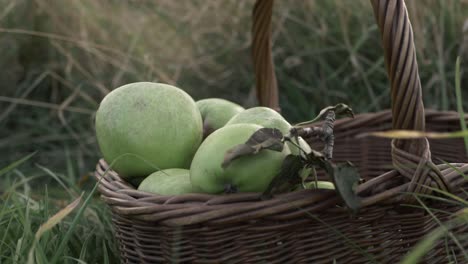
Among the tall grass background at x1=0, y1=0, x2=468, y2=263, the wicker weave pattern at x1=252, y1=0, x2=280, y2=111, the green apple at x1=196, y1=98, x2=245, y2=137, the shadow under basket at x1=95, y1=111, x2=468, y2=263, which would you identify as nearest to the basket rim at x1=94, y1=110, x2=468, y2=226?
the shadow under basket at x1=95, y1=111, x2=468, y2=263

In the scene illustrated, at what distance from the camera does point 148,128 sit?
108cm

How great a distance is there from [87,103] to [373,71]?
1034mm

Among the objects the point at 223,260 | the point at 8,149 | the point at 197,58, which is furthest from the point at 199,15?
the point at 223,260

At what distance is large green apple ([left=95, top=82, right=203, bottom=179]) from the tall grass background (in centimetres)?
68

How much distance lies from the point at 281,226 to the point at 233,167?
106 millimetres

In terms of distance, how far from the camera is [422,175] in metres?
A: 0.91

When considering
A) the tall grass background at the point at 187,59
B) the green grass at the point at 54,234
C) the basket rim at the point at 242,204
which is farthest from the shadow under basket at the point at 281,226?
the tall grass background at the point at 187,59

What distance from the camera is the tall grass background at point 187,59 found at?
2068 millimetres

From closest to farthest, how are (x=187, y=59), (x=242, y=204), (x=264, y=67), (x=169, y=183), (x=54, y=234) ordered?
(x=242, y=204)
(x=169, y=183)
(x=54, y=234)
(x=264, y=67)
(x=187, y=59)

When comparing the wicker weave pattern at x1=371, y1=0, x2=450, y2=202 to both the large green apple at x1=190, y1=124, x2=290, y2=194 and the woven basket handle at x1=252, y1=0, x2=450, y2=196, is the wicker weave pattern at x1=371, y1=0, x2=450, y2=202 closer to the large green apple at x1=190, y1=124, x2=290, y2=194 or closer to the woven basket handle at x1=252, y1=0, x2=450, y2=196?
the woven basket handle at x1=252, y1=0, x2=450, y2=196

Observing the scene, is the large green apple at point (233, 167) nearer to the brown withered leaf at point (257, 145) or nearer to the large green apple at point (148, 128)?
the brown withered leaf at point (257, 145)

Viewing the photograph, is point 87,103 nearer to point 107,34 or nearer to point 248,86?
point 107,34

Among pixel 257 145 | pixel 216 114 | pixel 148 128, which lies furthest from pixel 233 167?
pixel 216 114

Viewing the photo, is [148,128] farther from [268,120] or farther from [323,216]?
[323,216]
